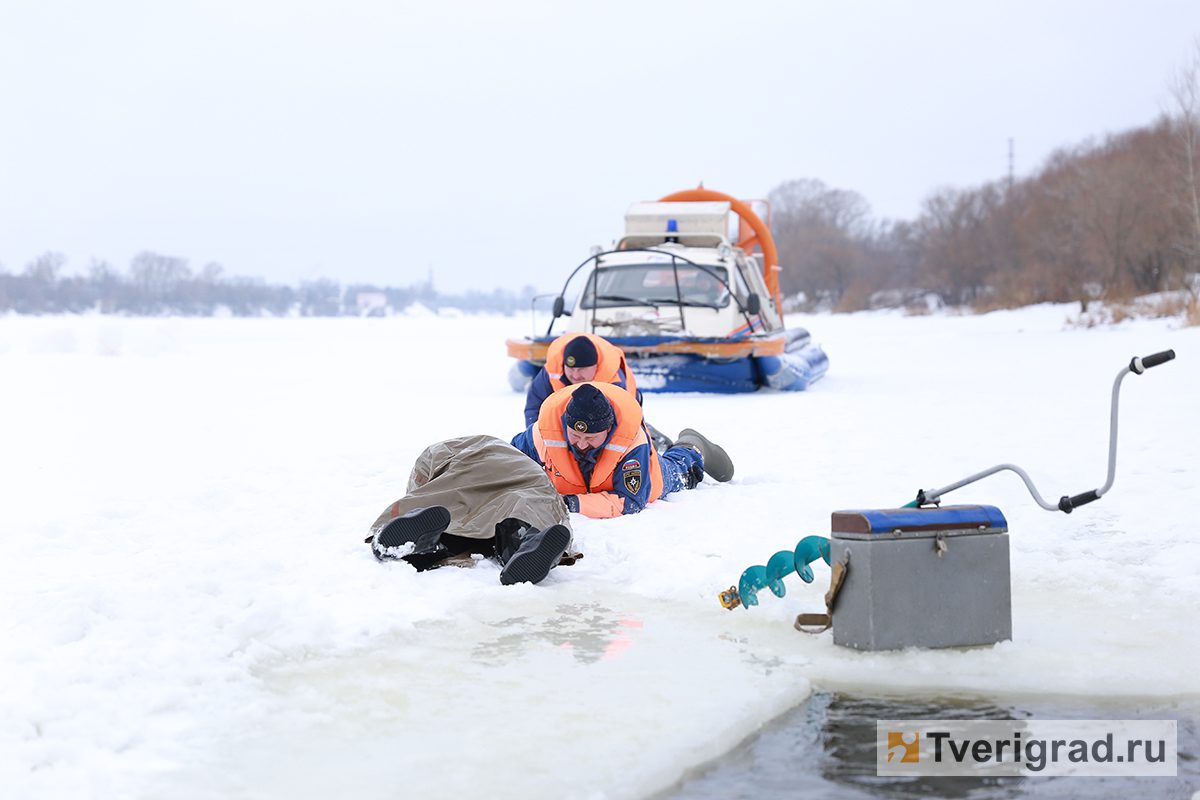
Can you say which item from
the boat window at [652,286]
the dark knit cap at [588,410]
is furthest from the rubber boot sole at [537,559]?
the boat window at [652,286]

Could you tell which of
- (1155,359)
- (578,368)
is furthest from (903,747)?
(578,368)

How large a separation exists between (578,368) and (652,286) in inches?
298

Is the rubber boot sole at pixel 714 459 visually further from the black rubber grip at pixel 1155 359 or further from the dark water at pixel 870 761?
the dark water at pixel 870 761

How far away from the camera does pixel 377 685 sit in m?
3.63

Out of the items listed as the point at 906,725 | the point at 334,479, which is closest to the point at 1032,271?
the point at 334,479

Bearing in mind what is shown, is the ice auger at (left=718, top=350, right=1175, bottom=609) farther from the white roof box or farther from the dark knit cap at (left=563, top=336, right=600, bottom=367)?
the white roof box

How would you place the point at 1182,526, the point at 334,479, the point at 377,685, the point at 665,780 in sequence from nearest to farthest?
the point at 665,780, the point at 377,685, the point at 1182,526, the point at 334,479

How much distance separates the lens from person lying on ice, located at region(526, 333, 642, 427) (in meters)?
6.88

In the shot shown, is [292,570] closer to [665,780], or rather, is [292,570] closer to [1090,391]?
[665,780]

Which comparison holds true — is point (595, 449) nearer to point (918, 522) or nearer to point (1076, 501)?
point (918, 522)

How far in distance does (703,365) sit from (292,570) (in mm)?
8714

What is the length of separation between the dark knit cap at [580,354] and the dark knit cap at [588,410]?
1083 mm

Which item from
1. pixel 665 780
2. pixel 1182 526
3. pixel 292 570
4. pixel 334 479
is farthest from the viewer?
pixel 334 479

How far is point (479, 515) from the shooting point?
5.23m
